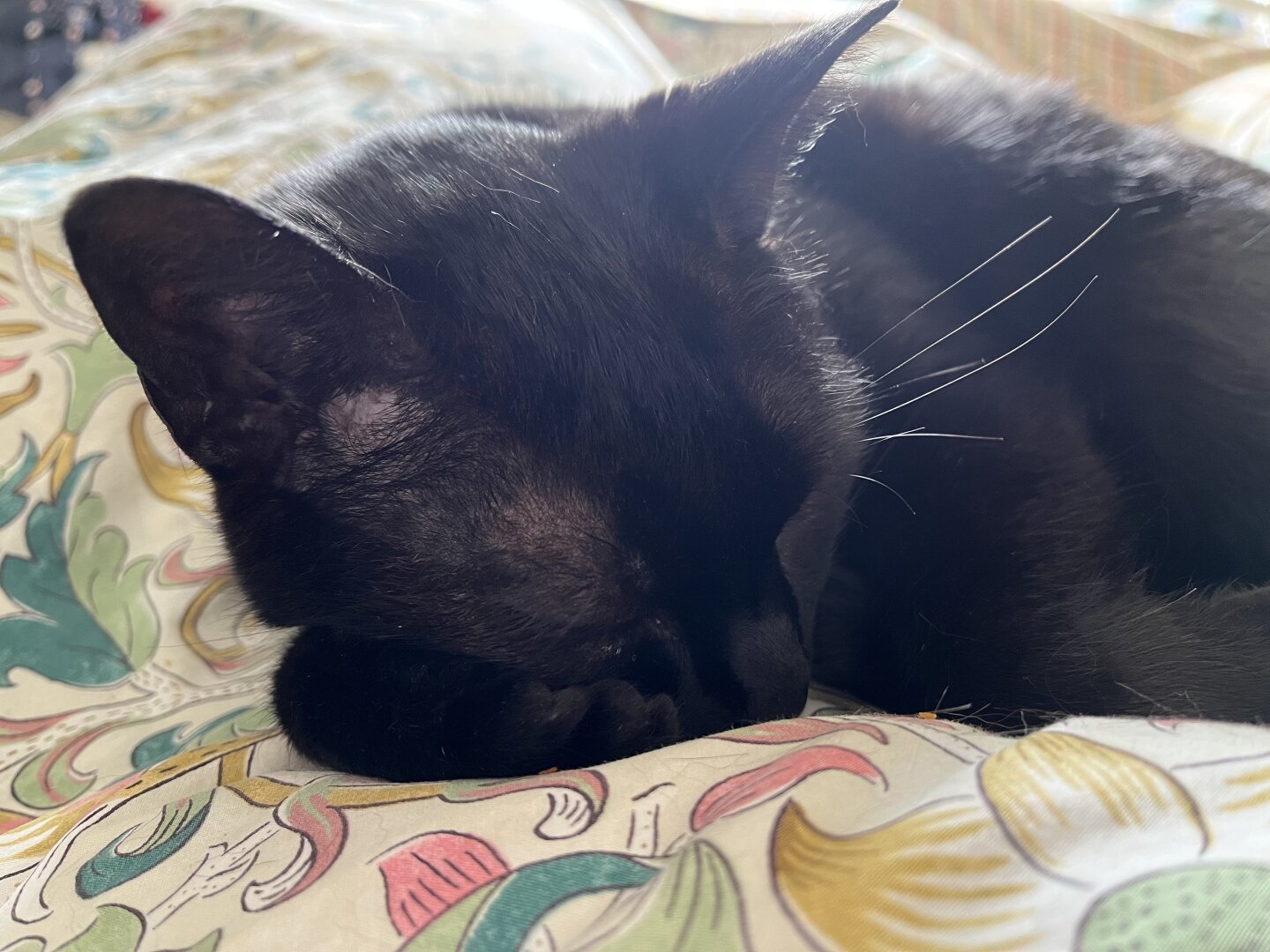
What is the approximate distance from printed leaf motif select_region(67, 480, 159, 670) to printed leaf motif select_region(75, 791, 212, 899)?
0.37m

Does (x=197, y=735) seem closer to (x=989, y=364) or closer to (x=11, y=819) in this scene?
(x=11, y=819)

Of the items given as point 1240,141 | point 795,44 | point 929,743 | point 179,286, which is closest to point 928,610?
point 929,743

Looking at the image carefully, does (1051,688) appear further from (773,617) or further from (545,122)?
(545,122)

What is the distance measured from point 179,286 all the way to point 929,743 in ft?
1.64

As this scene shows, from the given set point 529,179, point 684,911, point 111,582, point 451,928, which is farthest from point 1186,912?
point 111,582

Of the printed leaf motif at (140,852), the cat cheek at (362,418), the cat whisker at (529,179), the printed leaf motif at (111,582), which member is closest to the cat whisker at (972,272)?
the cat whisker at (529,179)

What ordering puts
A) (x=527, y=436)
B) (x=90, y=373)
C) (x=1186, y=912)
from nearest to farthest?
(x=1186, y=912)
(x=527, y=436)
(x=90, y=373)

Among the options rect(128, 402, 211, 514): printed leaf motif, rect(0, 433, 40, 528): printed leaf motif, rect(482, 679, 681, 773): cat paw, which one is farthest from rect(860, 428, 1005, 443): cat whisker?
rect(0, 433, 40, 528): printed leaf motif

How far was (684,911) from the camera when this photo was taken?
34 cm

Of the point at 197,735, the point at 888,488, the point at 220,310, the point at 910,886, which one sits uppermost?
the point at 220,310

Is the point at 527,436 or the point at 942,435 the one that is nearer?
the point at 527,436

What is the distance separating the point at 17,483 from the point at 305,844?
64cm

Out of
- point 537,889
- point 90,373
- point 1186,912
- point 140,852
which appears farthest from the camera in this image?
point 90,373

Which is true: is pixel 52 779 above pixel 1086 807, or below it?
below
